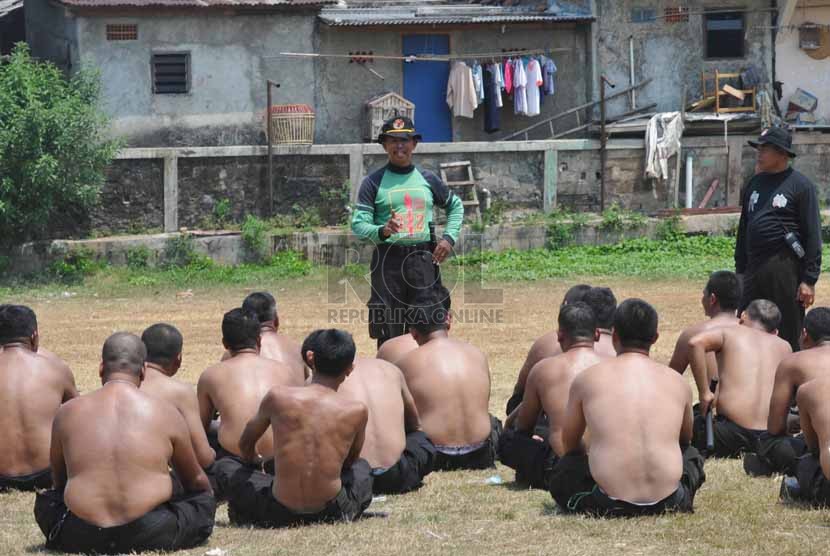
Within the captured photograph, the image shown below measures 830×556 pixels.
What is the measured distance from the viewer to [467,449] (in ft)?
28.2

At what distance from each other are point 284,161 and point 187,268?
3118mm

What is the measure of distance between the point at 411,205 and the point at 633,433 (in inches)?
166

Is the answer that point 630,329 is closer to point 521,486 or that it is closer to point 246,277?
point 521,486

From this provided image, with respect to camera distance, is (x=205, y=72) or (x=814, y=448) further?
(x=205, y=72)

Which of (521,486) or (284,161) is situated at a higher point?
(284,161)

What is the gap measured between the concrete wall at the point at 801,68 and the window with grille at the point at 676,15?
2.02 m

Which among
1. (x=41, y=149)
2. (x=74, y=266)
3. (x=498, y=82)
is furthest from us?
(x=498, y=82)

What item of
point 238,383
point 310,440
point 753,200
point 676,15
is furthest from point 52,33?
point 310,440

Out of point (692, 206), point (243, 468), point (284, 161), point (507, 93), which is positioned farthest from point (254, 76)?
point (243, 468)

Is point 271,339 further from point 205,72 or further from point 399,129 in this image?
point 205,72

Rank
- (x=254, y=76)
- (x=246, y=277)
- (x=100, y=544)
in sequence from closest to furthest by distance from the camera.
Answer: (x=100, y=544) < (x=246, y=277) < (x=254, y=76)

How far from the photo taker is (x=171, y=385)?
7.35m

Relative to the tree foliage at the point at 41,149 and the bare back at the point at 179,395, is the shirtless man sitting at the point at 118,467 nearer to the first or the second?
the bare back at the point at 179,395

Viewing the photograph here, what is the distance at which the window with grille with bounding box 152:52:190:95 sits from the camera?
25.9 metres
